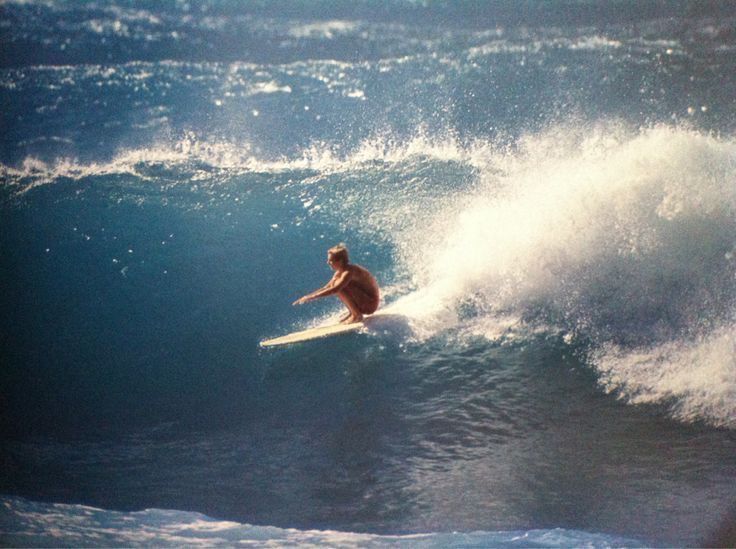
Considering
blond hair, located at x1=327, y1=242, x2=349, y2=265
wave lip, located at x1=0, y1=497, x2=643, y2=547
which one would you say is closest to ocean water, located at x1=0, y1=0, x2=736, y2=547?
wave lip, located at x1=0, y1=497, x2=643, y2=547

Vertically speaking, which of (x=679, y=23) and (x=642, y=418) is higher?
(x=679, y=23)

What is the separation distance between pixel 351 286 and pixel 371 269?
1.78 ft

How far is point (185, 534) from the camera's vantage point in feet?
9.68

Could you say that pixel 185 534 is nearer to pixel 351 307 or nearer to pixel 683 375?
pixel 351 307

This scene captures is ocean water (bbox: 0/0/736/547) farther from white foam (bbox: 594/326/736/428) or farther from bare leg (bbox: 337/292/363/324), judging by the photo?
bare leg (bbox: 337/292/363/324)

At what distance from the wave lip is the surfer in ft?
2.98

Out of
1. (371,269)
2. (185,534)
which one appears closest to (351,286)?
(371,269)

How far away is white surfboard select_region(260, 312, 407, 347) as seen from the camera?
10.1ft

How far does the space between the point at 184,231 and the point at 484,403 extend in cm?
176

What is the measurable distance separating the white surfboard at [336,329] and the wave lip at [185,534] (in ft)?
2.55

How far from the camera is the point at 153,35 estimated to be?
3820 millimetres

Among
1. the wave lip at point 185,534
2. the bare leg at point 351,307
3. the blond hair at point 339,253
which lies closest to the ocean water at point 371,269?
the wave lip at point 185,534

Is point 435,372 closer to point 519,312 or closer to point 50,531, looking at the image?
point 519,312

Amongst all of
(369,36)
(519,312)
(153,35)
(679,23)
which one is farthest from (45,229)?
(679,23)
